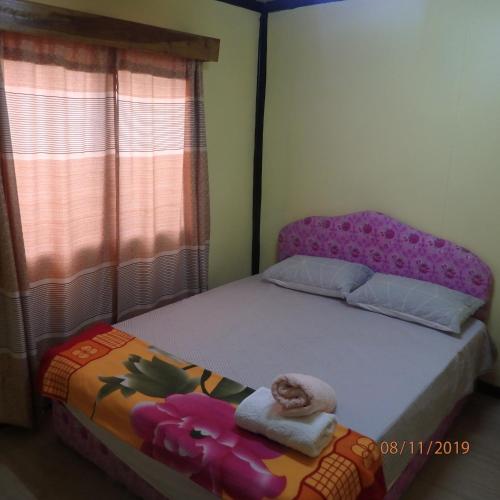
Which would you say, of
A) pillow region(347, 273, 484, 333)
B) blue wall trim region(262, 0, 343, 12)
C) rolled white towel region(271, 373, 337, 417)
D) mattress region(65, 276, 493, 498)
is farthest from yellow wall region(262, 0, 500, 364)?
rolled white towel region(271, 373, 337, 417)

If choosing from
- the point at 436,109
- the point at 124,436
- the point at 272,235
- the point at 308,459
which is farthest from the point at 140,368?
the point at 436,109

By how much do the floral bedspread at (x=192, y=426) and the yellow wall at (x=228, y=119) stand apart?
136 centimetres

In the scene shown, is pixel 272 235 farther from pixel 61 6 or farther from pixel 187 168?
pixel 61 6

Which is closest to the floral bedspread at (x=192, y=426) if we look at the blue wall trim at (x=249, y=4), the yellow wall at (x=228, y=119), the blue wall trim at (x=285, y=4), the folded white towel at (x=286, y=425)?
the folded white towel at (x=286, y=425)

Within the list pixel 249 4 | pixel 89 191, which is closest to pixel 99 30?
pixel 89 191

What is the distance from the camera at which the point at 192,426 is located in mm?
1688

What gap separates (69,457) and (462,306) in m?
2.10

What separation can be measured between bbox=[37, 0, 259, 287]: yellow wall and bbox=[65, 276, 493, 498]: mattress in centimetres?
63

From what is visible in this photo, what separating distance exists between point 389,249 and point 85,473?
2.07 meters

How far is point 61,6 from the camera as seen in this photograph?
2.23 metres

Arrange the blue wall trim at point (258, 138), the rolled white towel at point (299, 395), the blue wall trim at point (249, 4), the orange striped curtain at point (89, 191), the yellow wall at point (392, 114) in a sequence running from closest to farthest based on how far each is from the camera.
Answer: the rolled white towel at point (299, 395), the orange striped curtain at point (89, 191), the yellow wall at point (392, 114), the blue wall trim at point (249, 4), the blue wall trim at point (258, 138)

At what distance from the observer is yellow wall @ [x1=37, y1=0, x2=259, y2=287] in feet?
9.66

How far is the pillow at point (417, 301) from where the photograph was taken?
99.0 inches

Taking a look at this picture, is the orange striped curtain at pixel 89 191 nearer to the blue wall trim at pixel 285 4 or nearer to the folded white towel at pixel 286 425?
the blue wall trim at pixel 285 4
